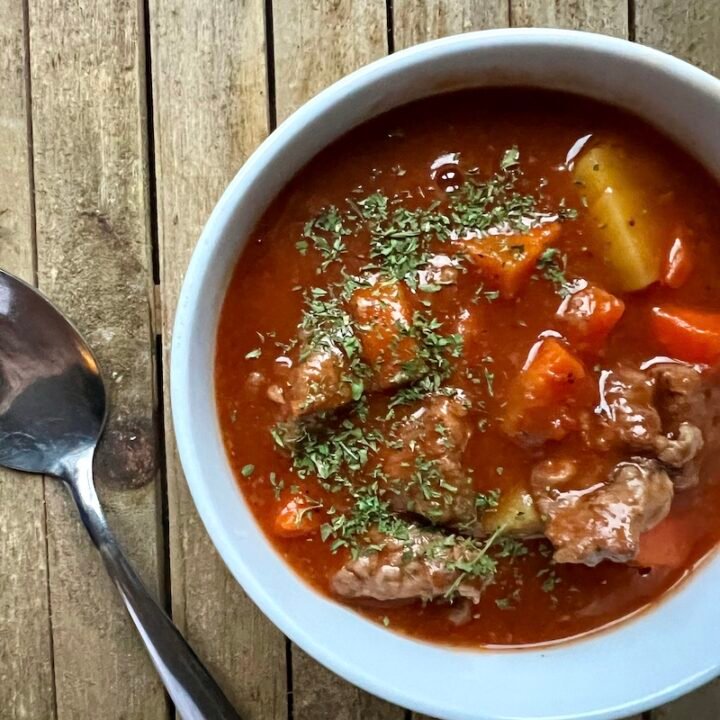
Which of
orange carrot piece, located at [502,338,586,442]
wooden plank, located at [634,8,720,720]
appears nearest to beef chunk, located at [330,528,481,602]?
orange carrot piece, located at [502,338,586,442]

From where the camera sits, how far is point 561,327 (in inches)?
85.5

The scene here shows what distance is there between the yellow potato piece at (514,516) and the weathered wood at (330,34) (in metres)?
1.18

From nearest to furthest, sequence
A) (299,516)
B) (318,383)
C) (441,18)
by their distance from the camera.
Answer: (318,383) < (299,516) < (441,18)

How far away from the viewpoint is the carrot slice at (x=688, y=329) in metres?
2.18

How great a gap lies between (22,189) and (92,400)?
60cm

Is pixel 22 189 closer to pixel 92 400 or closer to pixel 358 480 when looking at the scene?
pixel 92 400

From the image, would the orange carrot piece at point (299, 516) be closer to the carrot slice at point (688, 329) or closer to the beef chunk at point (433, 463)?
the beef chunk at point (433, 463)

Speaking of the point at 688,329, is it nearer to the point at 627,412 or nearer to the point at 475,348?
the point at 627,412

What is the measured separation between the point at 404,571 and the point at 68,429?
3.22ft

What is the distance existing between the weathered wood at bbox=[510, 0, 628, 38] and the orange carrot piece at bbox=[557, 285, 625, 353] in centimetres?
75

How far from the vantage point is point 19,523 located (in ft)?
8.14

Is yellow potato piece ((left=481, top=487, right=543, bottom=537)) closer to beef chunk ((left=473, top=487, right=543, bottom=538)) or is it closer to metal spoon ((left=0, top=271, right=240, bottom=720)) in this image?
beef chunk ((left=473, top=487, right=543, bottom=538))

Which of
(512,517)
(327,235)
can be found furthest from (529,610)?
(327,235)

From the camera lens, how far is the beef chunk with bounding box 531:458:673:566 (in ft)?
7.04
